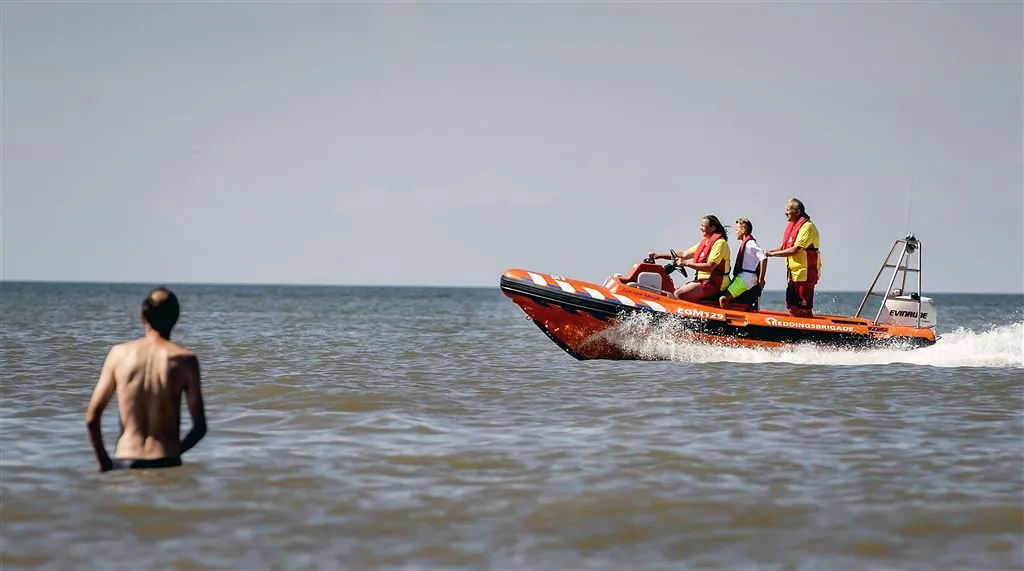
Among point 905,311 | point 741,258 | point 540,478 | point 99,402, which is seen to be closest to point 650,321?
point 741,258

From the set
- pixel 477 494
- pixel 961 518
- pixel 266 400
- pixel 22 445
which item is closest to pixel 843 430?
pixel 961 518

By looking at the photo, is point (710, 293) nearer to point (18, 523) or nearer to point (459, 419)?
point (459, 419)

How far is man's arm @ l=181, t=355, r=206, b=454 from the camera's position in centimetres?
580

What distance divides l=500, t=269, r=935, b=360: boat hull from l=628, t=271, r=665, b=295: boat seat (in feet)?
0.56

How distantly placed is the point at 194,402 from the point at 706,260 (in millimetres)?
9345

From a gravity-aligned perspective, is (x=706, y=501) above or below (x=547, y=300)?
below

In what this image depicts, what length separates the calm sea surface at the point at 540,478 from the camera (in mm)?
4977

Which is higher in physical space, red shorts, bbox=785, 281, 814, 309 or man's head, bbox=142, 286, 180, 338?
red shorts, bbox=785, 281, 814, 309

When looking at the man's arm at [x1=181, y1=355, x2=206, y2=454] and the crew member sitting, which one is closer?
Answer: the man's arm at [x1=181, y1=355, x2=206, y2=454]

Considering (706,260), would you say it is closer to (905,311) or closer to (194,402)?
(905,311)

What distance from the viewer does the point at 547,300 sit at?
1403 cm

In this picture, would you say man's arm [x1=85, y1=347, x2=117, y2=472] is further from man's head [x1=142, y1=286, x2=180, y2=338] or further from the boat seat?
the boat seat

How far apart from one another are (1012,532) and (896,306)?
986 centimetres

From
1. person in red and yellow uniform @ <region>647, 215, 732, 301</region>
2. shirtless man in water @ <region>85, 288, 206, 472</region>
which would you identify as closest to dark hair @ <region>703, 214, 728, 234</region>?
person in red and yellow uniform @ <region>647, 215, 732, 301</region>
